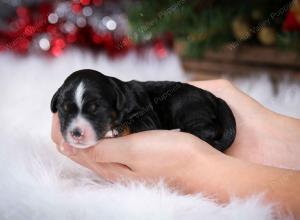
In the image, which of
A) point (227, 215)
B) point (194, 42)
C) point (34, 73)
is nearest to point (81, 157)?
point (227, 215)

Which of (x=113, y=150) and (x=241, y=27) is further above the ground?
(x=241, y=27)

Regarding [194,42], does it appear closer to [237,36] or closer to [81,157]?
[237,36]

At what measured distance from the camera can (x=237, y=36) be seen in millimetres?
2885

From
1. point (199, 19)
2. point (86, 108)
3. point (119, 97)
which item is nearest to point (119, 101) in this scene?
point (119, 97)

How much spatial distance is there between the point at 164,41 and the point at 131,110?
7.67 feet

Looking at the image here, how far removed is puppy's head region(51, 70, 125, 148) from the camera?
125 cm

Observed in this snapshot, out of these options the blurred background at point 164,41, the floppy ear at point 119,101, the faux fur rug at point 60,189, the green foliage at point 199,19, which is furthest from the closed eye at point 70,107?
the green foliage at point 199,19

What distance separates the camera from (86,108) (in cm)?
126

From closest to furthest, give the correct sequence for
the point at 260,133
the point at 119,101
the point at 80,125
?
1. the point at 80,125
2. the point at 119,101
3. the point at 260,133

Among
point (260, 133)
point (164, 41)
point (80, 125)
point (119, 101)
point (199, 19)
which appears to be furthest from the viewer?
point (164, 41)

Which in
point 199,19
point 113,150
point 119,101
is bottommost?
point 113,150

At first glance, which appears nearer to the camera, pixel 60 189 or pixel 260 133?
pixel 60 189

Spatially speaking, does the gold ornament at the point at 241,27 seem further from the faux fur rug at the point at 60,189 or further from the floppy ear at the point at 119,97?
the floppy ear at the point at 119,97

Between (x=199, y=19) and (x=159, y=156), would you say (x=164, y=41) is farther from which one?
(x=159, y=156)
